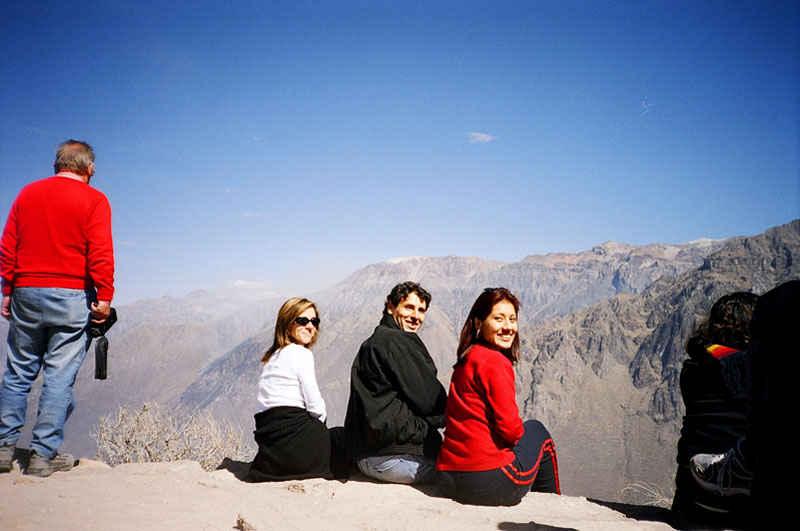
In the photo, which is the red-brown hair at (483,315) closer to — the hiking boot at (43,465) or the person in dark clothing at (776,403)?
the person in dark clothing at (776,403)

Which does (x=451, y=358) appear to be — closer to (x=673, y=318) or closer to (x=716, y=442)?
(x=673, y=318)

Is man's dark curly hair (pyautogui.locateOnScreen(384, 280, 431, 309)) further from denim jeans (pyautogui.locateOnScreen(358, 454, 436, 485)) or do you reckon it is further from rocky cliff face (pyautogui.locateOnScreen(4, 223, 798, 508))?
rocky cliff face (pyautogui.locateOnScreen(4, 223, 798, 508))

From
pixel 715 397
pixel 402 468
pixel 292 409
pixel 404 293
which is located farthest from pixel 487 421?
pixel 292 409

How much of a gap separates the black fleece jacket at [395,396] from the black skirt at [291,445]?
34cm

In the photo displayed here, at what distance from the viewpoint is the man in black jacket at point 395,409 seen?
12.9ft

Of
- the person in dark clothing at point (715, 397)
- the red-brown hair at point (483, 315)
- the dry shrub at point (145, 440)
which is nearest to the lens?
the person in dark clothing at point (715, 397)

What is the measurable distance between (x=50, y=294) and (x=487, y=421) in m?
3.45

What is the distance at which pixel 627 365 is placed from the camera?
312ft

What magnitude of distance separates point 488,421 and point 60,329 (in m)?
3.38

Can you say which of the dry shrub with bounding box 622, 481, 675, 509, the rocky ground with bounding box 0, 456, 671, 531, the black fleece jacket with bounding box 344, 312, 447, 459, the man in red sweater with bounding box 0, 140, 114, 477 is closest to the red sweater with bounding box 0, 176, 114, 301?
the man in red sweater with bounding box 0, 140, 114, 477

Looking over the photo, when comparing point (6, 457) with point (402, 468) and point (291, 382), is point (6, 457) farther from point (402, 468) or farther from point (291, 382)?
point (402, 468)

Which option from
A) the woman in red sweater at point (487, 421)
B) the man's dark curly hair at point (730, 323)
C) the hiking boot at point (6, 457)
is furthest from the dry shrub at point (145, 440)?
the man's dark curly hair at point (730, 323)

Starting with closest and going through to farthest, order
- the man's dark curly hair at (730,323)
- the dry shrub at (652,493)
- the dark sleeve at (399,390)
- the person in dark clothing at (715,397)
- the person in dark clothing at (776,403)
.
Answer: the person in dark clothing at (776,403), the person in dark clothing at (715,397), the man's dark curly hair at (730,323), the dark sleeve at (399,390), the dry shrub at (652,493)

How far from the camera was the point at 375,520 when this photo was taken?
130 inches
